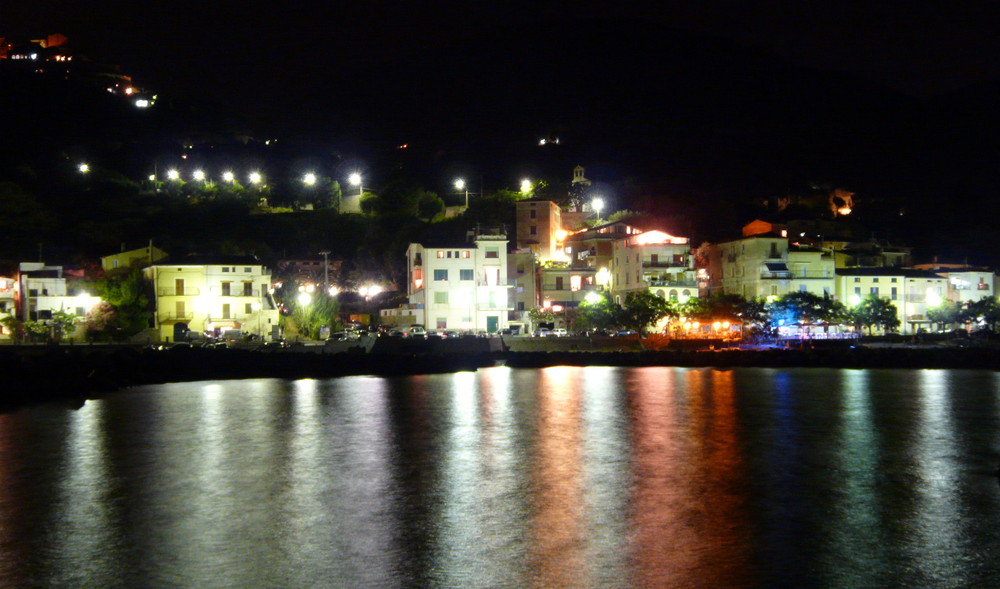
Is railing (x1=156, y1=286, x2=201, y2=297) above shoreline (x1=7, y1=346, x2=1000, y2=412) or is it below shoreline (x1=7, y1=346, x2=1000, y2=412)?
above

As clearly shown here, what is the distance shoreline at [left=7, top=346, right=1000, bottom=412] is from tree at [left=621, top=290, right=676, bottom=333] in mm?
3032

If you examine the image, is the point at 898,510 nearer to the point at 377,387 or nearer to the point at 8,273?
the point at 377,387

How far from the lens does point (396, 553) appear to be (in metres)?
9.72

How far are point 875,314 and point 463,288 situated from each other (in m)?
23.2

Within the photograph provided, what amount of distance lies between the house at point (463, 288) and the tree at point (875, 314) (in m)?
19.8

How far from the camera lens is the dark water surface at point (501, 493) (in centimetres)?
928

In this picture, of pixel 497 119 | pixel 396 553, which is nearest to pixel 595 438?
pixel 396 553

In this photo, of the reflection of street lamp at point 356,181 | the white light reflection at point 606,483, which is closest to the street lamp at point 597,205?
the reflection of street lamp at point 356,181

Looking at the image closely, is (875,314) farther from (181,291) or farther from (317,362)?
(181,291)

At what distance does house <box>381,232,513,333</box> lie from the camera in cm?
4466

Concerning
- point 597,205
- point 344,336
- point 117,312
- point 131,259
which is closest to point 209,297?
point 117,312

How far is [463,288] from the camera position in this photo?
4494cm

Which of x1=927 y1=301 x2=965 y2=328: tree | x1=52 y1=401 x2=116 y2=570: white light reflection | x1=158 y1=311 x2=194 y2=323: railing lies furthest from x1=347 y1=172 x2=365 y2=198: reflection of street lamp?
x1=52 y1=401 x2=116 y2=570: white light reflection

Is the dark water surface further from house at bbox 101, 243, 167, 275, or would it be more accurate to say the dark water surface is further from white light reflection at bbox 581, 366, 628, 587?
house at bbox 101, 243, 167, 275
